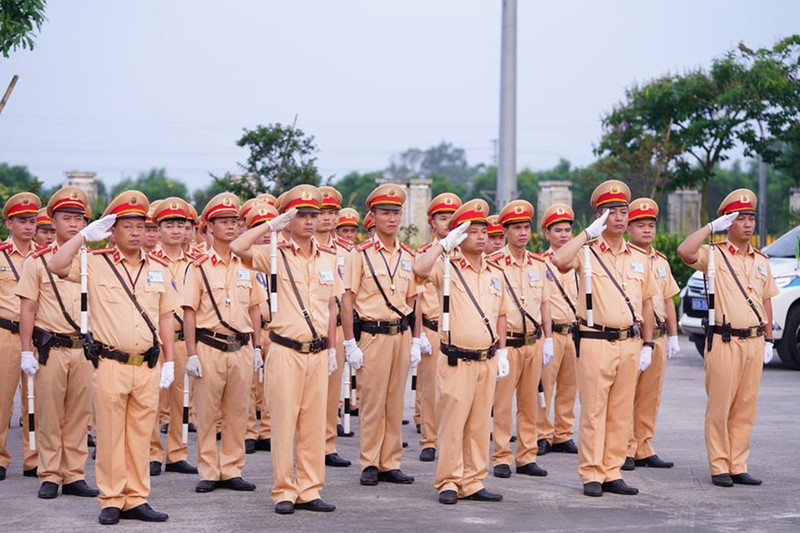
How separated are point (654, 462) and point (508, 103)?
11444 mm

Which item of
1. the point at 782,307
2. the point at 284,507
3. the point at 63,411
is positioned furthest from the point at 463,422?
the point at 782,307

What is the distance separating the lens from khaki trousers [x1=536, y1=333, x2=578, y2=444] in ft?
39.3

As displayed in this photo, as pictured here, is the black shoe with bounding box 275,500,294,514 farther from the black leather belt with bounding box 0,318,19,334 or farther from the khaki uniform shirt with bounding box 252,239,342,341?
the black leather belt with bounding box 0,318,19,334

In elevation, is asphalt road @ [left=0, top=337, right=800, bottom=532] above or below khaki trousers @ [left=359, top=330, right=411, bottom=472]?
below

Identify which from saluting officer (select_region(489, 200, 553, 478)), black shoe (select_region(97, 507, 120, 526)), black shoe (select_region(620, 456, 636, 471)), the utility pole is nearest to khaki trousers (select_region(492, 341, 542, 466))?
saluting officer (select_region(489, 200, 553, 478))

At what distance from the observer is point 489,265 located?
980 centimetres

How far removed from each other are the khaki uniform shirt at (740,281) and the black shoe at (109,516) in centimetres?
486

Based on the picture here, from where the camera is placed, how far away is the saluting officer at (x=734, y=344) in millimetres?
10227

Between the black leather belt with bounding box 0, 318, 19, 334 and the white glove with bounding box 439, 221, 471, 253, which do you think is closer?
the white glove with bounding box 439, 221, 471, 253

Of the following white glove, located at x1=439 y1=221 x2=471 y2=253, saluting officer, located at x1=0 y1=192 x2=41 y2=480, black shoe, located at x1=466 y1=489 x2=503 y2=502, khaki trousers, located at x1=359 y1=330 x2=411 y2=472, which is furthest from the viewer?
saluting officer, located at x1=0 y1=192 x2=41 y2=480

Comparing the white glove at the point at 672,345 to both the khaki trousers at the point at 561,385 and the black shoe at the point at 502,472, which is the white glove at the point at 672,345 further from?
the black shoe at the point at 502,472

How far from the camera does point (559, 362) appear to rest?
12039 millimetres

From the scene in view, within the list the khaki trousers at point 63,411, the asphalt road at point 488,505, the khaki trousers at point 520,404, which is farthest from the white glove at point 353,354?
the khaki trousers at point 63,411

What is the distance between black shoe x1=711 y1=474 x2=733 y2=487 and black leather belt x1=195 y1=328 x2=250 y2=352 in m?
3.90
